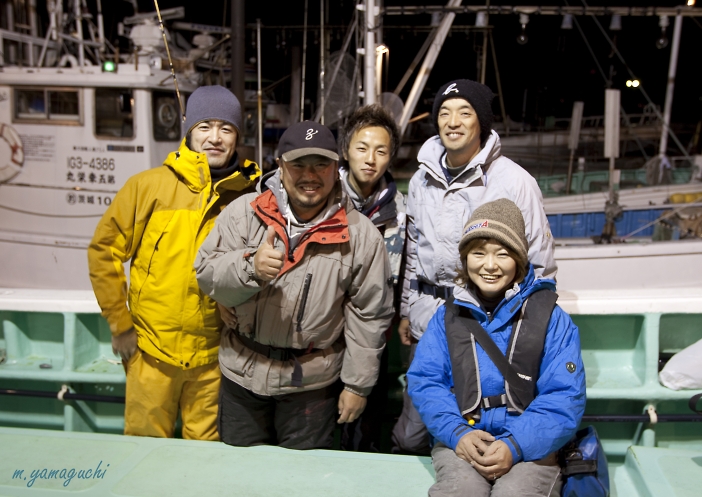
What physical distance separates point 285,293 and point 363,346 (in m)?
0.40

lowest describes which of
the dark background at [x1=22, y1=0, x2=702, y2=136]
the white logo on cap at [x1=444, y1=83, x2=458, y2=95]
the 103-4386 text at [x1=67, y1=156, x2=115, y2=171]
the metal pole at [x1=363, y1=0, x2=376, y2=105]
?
the 103-4386 text at [x1=67, y1=156, x2=115, y2=171]

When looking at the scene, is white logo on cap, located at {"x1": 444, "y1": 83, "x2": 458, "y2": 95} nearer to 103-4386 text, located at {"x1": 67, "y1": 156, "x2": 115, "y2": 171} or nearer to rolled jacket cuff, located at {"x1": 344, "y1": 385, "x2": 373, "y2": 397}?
rolled jacket cuff, located at {"x1": 344, "y1": 385, "x2": 373, "y2": 397}

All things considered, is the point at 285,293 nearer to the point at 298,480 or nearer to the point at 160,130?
the point at 298,480

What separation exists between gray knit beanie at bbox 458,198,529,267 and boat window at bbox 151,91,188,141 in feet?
23.2

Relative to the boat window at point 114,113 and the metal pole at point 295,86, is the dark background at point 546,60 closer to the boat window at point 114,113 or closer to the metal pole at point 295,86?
the metal pole at point 295,86

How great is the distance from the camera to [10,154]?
854cm

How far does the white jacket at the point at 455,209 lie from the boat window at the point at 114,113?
262 inches

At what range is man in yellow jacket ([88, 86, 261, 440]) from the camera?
259 cm

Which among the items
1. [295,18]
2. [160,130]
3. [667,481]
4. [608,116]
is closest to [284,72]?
[295,18]

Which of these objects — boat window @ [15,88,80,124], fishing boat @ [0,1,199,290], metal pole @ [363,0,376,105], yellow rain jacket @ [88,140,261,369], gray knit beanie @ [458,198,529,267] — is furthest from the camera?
boat window @ [15,88,80,124]

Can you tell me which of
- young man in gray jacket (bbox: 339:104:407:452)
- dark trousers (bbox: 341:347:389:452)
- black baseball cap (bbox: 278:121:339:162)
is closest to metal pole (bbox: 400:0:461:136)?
young man in gray jacket (bbox: 339:104:407:452)

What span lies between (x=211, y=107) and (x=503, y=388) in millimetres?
1711

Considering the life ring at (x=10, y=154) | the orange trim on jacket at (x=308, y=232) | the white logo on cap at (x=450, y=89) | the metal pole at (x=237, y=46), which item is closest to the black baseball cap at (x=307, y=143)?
the orange trim on jacket at (x=308, y=232)

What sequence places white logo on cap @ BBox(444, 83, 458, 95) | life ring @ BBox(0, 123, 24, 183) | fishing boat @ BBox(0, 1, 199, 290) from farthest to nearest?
life ring @ BBox(0, 123, 24, 183), fishing boat @ BBox(0, 1, 199, 290), white logo on cap @ BBox(444, 83, 458, 95)
